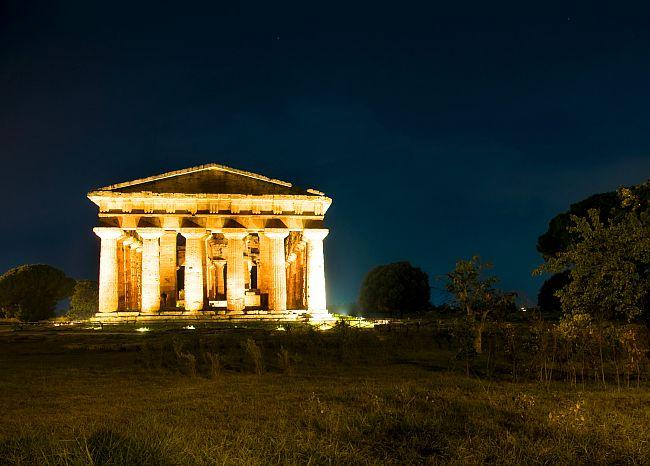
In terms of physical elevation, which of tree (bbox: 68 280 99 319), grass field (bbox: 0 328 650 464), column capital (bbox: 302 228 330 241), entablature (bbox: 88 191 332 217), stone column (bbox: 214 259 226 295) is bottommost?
grass field (bbox: 0 328 650 464)

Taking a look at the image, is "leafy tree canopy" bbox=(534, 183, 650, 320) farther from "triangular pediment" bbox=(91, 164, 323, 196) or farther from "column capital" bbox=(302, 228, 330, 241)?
"triangular pediment" bbox=(91, 164, 323, 196)

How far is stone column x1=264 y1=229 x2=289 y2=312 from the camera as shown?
4159 centimetres

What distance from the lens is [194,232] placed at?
40844 mm

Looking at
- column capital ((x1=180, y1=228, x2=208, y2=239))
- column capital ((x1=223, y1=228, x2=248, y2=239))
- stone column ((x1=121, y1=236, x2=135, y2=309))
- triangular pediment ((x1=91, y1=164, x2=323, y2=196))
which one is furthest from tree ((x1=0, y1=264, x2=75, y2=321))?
column capital ((x1=223, y1=228, x2=248, y2=239))

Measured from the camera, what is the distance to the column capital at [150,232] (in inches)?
1574

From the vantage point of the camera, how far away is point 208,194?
4125 centimetres

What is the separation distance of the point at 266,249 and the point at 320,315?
6662 millimetres

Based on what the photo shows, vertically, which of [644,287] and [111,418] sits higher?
[644,287]

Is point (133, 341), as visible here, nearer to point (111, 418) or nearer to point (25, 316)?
point (111, 418)

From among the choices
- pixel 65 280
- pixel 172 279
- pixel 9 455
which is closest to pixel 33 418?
pixel 9 455

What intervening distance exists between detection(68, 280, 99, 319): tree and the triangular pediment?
57.1 ft

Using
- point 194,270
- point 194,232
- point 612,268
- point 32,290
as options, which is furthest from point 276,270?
point 32,290

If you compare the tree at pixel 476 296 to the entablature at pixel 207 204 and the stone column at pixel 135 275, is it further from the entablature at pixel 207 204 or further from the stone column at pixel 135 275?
the stone column at pixel 135 275

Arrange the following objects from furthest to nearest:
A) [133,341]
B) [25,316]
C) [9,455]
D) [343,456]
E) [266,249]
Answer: [25,316] → [266,249] → [133,341] → [343,456] → [9,455]
